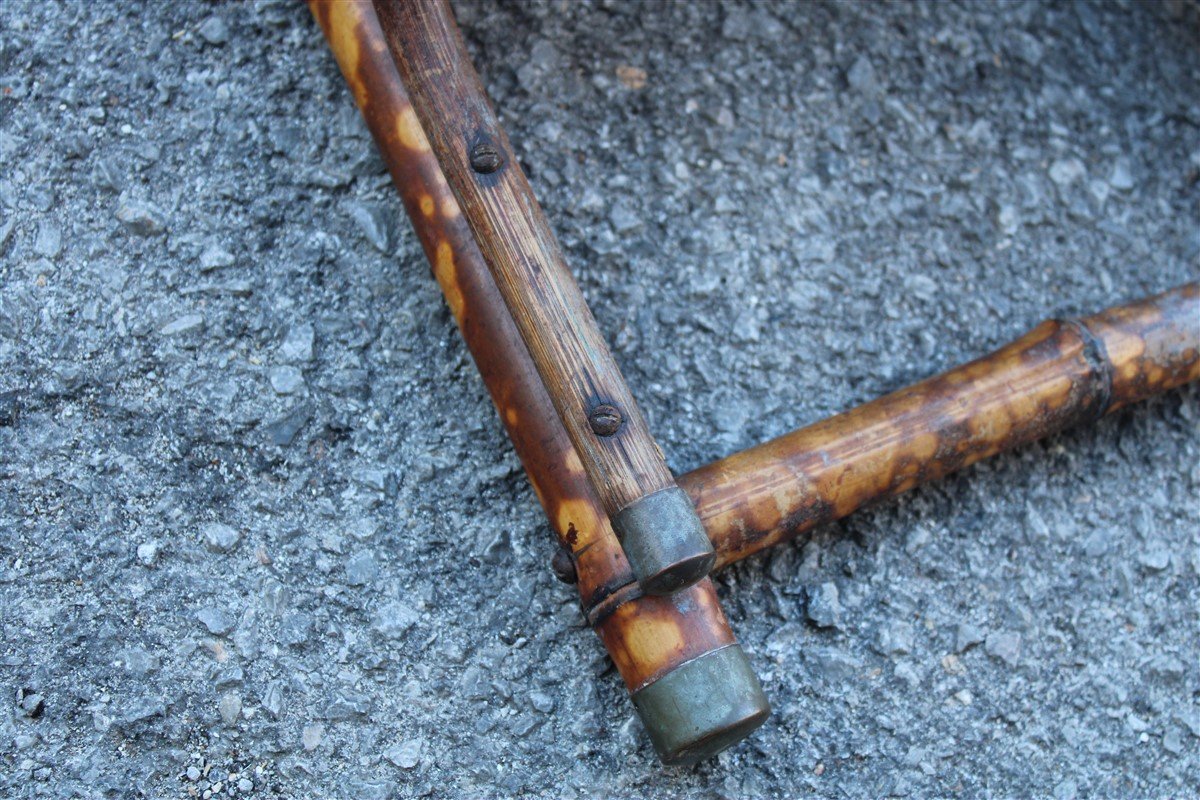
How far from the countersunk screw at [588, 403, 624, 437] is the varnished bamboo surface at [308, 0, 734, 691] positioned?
0.15 meters

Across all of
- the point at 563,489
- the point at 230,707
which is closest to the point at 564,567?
the point at 563,489

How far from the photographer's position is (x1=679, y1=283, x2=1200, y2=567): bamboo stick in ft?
5.40

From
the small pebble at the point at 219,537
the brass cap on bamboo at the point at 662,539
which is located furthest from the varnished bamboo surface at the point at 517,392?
the small pebble at the point at 219,537

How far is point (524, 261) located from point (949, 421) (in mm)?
662

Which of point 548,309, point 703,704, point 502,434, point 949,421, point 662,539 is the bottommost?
point 703,704

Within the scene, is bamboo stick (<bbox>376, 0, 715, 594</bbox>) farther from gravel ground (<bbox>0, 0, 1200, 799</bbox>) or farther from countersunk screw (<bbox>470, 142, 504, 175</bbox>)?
gravel ground (<bbox>0, 0, 1200, 799</bbox>)

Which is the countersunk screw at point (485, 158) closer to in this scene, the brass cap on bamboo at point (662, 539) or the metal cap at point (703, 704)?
the brass cap on bamboo at point (662, 539)

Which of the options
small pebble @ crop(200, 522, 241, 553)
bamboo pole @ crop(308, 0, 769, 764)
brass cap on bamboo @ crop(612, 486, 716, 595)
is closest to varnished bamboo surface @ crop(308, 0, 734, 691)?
bamboo pole @ crop(308, 0, 769, 764)

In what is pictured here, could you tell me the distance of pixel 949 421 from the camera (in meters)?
1.73

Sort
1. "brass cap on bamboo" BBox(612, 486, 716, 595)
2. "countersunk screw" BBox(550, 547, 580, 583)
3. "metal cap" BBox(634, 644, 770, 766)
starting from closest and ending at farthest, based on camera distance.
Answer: "brass cap on bamboo" BBox(612, 486, 716, 595)
"metal cap" BBox(634, 644, 770, 766)
"countersunk screw" BBox(550, 547, 580, 583)

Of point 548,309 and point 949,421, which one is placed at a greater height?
point 548,309

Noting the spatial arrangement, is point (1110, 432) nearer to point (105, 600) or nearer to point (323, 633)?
point (323, 633)

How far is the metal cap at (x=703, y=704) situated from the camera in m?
1.49

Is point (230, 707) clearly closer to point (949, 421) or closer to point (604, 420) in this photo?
point (604, 420)
